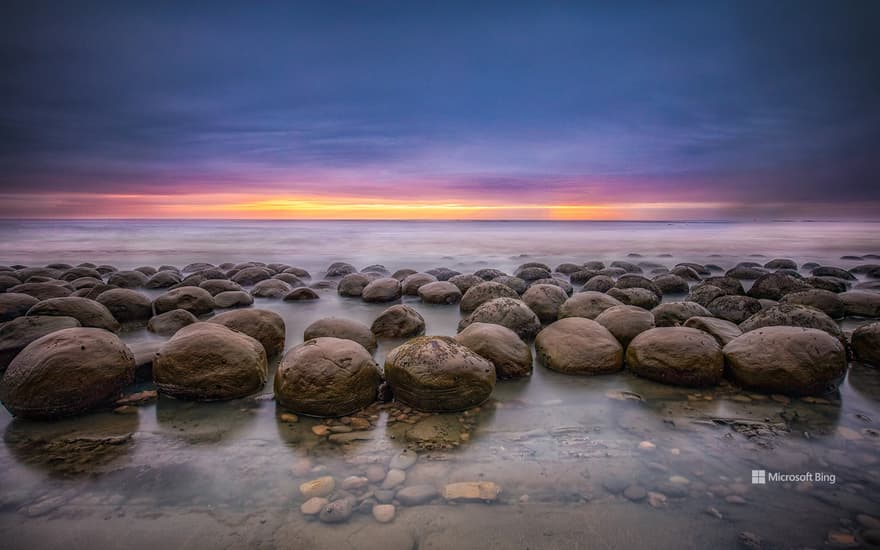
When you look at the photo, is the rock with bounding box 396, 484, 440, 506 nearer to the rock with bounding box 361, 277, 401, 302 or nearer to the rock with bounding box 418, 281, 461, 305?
→ the rock with bounding box 418, 281, 461, 305

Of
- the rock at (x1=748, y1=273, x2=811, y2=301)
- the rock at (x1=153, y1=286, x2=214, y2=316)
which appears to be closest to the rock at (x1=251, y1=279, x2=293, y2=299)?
the rock at (x1=153, y1=286, x2=214, y2=316)

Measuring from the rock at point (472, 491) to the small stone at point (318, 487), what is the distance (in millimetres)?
649

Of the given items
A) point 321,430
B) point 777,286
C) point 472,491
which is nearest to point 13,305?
point 321,430

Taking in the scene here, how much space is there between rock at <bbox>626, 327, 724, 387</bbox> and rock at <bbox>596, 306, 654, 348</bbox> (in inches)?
15.9

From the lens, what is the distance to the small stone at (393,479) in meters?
2.46

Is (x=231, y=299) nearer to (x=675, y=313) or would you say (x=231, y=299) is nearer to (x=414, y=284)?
(x=414, y=284)

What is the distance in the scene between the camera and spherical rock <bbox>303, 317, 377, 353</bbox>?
450cm

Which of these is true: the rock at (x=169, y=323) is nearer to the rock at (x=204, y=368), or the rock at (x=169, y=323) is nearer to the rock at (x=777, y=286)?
the rock at (x=204, y=368)

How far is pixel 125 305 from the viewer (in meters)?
5.90

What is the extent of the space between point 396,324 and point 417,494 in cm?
300

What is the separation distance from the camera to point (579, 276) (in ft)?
32.7

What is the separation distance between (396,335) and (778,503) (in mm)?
3819

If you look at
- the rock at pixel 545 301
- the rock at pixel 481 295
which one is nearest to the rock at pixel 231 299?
the rock at pixel 481 295

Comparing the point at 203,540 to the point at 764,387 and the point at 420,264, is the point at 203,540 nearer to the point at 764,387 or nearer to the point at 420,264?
the point at 764,387
